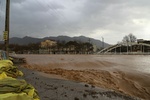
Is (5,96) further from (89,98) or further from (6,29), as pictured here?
(6,29)

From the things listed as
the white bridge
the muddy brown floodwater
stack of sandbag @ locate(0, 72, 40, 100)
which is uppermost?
the white bridge

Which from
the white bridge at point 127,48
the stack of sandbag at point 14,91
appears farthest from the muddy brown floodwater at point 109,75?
the white bridge at point 127,48

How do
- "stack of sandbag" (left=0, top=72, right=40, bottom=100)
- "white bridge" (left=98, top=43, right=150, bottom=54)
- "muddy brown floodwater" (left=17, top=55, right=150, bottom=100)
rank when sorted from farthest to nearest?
"white bridge" (left=98, top=43, right=150, bottom=54), "muddy brown floodwater" (left=17, top=55, right=150, bottom=100), "stack of sandbag" (left=0, top=72, right=40, bottom=100)

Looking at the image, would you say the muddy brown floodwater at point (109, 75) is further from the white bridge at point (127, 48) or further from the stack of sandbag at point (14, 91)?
the white bridge at point (127, 48)

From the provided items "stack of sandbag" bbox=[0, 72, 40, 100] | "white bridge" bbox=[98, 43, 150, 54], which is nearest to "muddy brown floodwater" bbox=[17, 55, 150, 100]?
"stack of sandbag" bbox=[0, 72, 40, 100]

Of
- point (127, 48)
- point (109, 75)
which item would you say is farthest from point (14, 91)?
point (127, 48)

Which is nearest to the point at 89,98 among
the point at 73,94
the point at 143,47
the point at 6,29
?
the point at 73,94

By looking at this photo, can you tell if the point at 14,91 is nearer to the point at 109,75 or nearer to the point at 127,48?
the point at 109,75

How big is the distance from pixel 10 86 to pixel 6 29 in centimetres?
1758

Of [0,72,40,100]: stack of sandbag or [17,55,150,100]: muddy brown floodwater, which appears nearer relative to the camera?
[0,72,40,100]: stack of sandbag

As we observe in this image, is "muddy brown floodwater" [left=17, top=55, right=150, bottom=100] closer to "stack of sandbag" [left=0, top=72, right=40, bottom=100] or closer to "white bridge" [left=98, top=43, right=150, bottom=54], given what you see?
"stack of sandbag" [left=0, top=72, right=40, bottom=100]

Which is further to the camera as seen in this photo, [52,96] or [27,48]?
[27,48]

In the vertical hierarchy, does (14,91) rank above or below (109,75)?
above

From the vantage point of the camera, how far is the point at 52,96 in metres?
7.73
